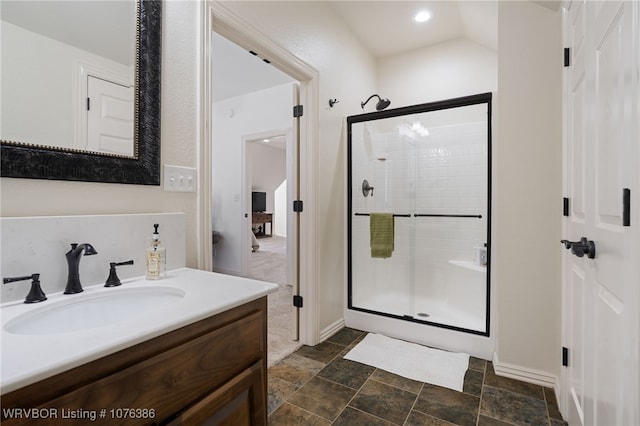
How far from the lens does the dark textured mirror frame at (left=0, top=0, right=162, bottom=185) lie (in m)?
1.04

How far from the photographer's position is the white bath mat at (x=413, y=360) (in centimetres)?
188

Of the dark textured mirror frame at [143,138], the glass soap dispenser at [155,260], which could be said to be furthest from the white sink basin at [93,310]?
the dark textured mirror frame at [143,138]

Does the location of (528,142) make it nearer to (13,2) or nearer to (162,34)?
(162,34)

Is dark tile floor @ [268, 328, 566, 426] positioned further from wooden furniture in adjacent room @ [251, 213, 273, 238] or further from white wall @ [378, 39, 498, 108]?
wooden furniture in adjacent room @ [251, 213, 273, 238]

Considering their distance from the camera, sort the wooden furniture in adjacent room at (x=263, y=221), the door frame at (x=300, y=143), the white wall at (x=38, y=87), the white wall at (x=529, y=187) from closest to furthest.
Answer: the white wall at (x=38, y=87) → the door frame at (x=300, y=143) → the white wall at (x=529, y=187) → the wooden furniture in adjacent room at (x=263, y=221)

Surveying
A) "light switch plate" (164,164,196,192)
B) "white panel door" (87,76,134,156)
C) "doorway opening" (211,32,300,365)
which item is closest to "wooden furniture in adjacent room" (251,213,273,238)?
"doorway opening" (211,32,300,365)

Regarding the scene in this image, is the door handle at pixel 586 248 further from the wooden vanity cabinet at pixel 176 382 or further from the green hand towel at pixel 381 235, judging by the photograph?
the green hand towel at pixel 381 235

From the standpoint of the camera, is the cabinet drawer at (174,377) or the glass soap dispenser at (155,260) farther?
the glass soap dispenser at (155,260)

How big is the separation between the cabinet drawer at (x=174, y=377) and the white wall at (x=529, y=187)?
64.4 inches

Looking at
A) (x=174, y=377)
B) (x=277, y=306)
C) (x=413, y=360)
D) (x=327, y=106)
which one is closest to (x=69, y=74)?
(x=174, y=377)

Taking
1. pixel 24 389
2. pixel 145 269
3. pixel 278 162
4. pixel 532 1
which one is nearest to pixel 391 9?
pixel 532 1

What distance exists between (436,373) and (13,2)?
2561 millimetres

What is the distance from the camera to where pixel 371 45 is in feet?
10.4

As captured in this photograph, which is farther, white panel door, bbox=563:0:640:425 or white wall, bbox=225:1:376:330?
white wall, bbox=225:1:376:330
